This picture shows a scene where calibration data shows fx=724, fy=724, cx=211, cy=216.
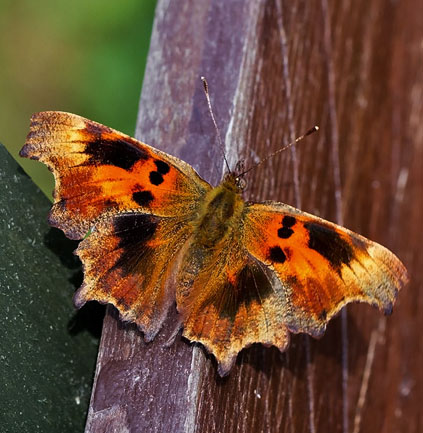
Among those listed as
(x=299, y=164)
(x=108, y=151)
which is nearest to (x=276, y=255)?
(x=299, y=164)

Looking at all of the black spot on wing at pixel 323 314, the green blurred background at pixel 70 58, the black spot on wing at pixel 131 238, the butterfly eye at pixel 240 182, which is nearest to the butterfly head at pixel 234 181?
the butterfly eye at pixel 240 182

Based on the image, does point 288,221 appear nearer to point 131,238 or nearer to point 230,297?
point 230,297

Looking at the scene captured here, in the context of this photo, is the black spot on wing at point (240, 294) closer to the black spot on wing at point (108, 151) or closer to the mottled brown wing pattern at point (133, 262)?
the mottled brown wing pattern at point (133, 262)

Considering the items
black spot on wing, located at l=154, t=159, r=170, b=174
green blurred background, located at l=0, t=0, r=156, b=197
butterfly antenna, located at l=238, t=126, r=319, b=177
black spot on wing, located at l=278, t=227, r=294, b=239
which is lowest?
green blurred background, located at l=0, t=0, r=156, b=197

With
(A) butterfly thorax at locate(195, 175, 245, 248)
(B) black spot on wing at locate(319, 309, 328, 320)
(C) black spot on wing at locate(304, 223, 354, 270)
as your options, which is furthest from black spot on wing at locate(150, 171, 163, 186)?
(B) black spot on wing at locate(319, 309, 328, 320)

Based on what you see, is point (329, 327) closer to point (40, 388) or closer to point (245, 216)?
point (245, 216)

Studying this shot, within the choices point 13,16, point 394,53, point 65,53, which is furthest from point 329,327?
point 13,16

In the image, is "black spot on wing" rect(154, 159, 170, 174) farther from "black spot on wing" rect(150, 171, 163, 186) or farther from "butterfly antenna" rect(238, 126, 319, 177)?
"butterfly antenna" rect(238, 126, 319, 177)
